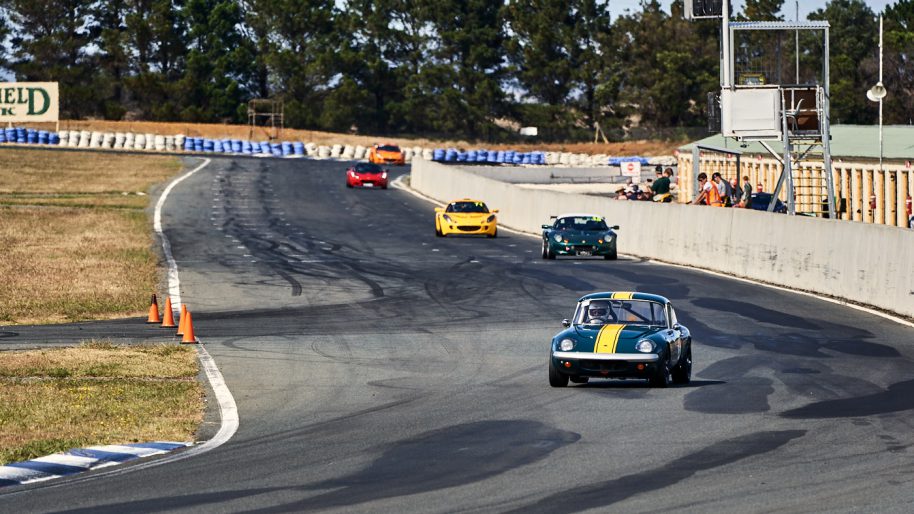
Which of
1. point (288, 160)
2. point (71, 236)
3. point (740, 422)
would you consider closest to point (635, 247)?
point (71, 236)

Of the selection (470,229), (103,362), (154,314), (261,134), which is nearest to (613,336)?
(103,362)

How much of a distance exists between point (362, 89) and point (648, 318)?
129 m

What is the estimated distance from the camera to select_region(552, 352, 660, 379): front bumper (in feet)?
55.0

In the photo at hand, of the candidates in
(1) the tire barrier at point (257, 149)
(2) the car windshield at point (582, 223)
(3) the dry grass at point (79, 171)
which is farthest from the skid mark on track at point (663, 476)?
(1) the tire barrier at point (257, 149)

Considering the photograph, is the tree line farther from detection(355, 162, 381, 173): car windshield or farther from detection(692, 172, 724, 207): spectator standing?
detection(692, 172, 724, 207): spectator standing

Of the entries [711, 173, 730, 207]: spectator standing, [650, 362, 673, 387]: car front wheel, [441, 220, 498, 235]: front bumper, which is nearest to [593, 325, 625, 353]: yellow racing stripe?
[650, 362, 673, 387]: car front wheel

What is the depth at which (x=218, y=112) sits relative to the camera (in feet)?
459

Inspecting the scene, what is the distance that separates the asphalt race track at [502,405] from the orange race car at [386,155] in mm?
60986

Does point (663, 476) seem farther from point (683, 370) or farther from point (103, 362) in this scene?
point (103, 362)

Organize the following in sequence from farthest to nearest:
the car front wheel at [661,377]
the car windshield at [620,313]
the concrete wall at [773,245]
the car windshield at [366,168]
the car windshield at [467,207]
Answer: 1. the car windshield at [366,168]
2. the car windshield at [467,207]
3. the concrete wall at [773,245]
4. the car windshield at [620,313]
5. the car front wheel at [661,377]

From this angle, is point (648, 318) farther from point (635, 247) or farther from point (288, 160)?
point (288, 160)

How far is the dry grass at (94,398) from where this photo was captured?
14.0 meters

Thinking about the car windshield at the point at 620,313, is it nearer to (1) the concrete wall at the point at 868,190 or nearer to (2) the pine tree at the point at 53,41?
(1) the concrete wall at the point at 868,190

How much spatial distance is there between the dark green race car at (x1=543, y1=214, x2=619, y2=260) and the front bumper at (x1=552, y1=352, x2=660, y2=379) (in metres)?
20.2
